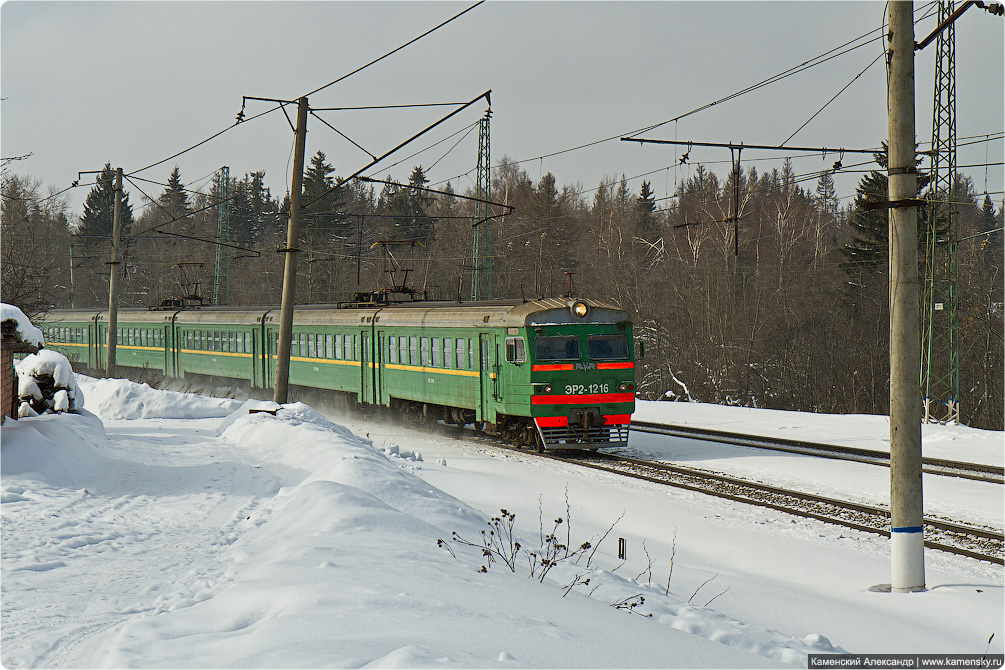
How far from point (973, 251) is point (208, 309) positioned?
3563 centimetres

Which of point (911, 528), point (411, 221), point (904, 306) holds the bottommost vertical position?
point (911, 528)

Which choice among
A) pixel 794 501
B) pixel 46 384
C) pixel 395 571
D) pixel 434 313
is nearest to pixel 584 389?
pixel 434 313

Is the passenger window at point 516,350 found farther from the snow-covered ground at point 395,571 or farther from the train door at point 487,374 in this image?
the snow-covered ground at point 395,571

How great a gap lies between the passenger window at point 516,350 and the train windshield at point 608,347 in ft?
4.39

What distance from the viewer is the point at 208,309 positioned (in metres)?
31.5

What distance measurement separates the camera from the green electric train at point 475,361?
16.5m

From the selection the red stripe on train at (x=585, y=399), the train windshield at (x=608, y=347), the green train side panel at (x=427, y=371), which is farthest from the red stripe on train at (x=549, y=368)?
the green train side panel at (x=427, y=371)

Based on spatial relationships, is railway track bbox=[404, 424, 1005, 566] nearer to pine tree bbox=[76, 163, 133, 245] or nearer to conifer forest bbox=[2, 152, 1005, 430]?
conifer forest bbox=[2, 152, 1005, 430]

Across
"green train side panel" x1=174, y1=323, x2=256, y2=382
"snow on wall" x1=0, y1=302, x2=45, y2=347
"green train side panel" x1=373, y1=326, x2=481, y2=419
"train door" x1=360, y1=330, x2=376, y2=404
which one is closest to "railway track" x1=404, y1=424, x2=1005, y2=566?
"green train side panel" x1=373, y1=326, x2=481, y2=419

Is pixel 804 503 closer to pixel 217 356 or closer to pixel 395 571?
pixel 395 571

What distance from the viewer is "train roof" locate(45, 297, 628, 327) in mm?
16688

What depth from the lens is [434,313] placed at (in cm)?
1962

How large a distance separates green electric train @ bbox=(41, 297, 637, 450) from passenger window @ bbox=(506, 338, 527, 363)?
2 centimetres

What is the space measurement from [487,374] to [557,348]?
5.73ft
